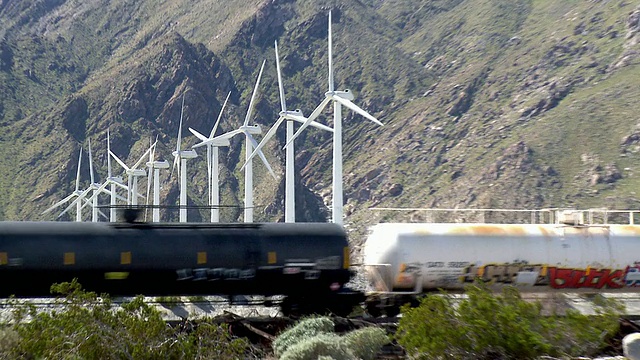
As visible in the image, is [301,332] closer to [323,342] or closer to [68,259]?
[323,342]

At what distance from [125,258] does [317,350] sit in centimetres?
861

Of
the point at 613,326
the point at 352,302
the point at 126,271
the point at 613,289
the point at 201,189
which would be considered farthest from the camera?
the point at 201,189

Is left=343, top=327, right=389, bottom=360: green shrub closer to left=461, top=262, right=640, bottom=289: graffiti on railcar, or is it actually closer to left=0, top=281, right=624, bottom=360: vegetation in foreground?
left=0, top=281, right=624, bottom=360: vegetation in foreground

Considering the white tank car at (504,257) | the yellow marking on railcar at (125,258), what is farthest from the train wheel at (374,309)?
the yellow marking on railcar at (125,258)

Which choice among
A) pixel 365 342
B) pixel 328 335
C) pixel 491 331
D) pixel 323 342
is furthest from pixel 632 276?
pixel 323 342

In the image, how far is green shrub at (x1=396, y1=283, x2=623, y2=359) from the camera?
25.1 m

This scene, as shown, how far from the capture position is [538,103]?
172125mm

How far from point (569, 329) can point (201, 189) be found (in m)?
157

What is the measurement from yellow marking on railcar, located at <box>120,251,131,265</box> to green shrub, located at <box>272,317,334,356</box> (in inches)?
229

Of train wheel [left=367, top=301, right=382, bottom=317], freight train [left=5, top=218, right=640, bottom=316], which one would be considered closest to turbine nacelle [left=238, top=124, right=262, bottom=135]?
freight train [left=5, top=218, right=640, bottom=316]

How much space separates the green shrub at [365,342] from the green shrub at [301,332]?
41.7 inches

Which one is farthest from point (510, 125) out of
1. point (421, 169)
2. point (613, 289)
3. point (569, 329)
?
point (569, 329)

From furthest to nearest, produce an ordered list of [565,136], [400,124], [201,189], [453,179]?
[400,124] → [201,189] → [453,179] → [565,136]

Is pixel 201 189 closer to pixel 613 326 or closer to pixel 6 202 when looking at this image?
pixel 6 202
